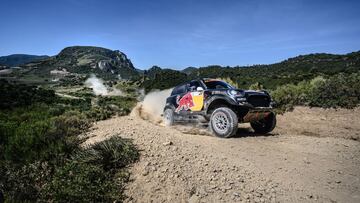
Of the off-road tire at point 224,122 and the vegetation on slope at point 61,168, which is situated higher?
the off-road tire at point 224,122

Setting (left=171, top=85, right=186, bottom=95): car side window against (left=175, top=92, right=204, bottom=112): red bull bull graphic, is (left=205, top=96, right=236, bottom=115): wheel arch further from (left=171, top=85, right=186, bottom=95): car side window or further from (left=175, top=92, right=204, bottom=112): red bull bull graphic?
(left=171, top=85, right=186, bottom=95): car side window

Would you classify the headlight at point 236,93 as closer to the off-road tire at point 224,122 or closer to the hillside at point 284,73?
the off-road tire at point 224,122

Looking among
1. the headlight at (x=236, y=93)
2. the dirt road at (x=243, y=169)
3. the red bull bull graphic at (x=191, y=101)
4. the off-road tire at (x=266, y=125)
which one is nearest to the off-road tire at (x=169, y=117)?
the red bull bull graphic at (x=191, y=101)

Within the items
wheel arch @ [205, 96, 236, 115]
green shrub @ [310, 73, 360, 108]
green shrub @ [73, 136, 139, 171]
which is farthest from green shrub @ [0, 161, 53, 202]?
green shrub @ [310, 73, 360, 108]

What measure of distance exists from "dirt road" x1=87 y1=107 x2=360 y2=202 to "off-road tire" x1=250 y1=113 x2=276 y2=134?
3.76 ft

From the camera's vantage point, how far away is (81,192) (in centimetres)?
490

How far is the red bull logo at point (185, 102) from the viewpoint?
1046 cm

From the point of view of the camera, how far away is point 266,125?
1006 centimetres

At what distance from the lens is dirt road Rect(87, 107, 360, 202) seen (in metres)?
5.02

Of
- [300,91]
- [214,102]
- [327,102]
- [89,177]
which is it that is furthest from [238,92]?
[300,91]

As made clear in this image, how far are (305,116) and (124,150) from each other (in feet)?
30.6

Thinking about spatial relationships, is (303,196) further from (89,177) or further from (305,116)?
(305,116)

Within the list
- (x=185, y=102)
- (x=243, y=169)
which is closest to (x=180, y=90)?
(x=185, y=102)

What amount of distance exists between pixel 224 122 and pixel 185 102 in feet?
8.52
